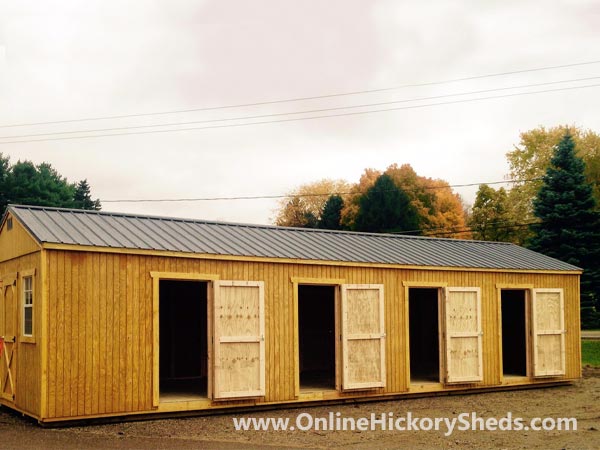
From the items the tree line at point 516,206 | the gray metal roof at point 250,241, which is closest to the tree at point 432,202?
the tree line at point 516,206

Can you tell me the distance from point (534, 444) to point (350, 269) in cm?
540

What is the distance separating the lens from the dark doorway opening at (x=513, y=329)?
66.9 feet

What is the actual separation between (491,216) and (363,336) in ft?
118

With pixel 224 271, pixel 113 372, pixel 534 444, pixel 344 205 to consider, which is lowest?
pixel 534 444

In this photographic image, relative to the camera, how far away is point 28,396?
1260cm

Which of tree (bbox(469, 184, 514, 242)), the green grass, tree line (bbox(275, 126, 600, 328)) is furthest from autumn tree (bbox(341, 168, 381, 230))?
the green grass

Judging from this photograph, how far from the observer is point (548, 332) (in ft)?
60.8

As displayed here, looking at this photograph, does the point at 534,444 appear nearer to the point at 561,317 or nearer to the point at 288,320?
the point at 288,320

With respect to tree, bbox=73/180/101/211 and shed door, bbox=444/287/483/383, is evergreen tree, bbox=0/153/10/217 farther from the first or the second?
shed door, bbox=444/287/483/383

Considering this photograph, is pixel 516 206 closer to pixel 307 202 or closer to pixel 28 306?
pixel 307 202

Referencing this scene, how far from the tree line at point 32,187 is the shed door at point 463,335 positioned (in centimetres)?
3655

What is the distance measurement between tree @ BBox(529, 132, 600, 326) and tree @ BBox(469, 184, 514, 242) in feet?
35.6

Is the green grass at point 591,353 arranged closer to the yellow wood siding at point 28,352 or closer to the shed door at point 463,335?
the shed door at point 463,335

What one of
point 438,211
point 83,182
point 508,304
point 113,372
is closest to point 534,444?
point 113,372
